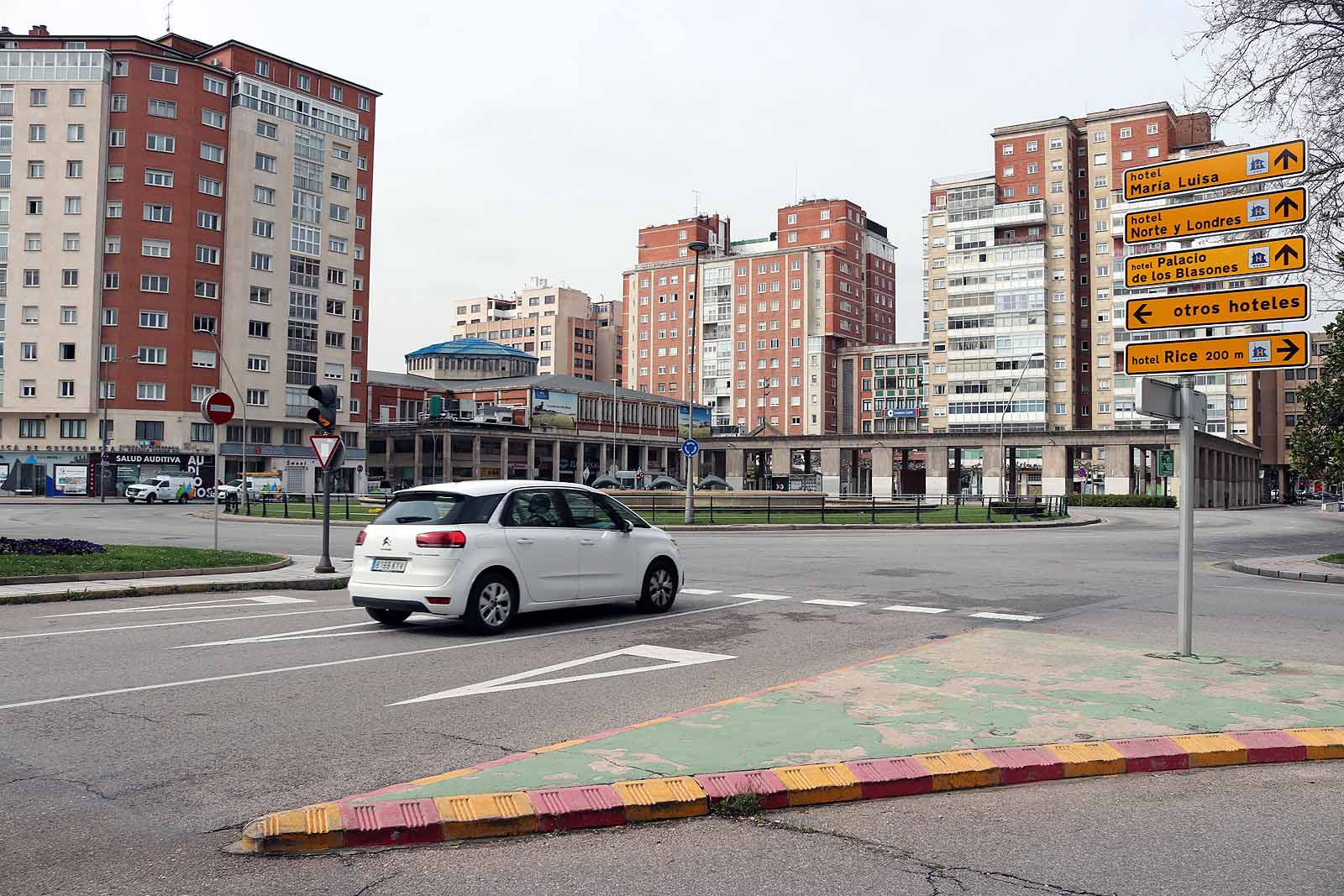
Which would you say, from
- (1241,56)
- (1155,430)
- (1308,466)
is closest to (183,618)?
(1241,56)

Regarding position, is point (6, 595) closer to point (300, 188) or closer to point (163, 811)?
point (163, 811)

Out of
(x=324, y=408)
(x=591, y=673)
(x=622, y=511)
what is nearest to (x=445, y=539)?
(x=591, y=673)

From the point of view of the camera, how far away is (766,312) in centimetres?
13225

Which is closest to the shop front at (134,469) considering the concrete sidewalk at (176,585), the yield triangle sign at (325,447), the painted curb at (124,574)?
the painted curb at (124,574)

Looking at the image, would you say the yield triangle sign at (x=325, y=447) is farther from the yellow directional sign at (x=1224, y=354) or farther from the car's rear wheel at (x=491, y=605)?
the yellow directional sign at (x=1224, y=354)

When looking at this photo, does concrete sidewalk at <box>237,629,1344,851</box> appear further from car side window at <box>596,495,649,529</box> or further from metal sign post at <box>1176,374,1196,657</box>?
car side window at <box>596,495,649,529</box>

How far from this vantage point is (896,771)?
530 centimetres

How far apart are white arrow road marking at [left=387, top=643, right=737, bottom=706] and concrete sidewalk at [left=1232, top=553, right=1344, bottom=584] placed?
13968mm

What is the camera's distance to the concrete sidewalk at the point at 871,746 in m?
4.65

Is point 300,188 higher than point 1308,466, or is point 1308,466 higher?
point 300,188

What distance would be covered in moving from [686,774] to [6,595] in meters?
11.4

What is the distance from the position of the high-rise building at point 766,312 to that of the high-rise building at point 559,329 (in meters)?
18.2

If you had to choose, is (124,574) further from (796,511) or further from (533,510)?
(796,511)

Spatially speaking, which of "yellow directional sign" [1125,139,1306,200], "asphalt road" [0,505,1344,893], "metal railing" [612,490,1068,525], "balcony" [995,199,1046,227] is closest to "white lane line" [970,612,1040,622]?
"asphalt road" [0,505,1344,893]
